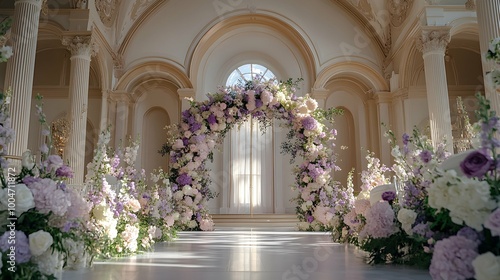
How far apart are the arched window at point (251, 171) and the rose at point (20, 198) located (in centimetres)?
1194

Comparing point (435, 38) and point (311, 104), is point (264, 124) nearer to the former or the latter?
point (311, 104)

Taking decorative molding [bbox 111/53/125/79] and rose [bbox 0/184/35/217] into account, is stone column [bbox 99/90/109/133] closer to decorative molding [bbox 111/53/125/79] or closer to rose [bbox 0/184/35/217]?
decorative molding [bbox 111/53/125/79]

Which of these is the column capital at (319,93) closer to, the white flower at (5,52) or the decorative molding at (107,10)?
the decorative molding at (107,10)

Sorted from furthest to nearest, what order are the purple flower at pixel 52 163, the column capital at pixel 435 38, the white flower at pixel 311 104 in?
1. the column capital at pixel 435 38
2. the white flower at pixel 311 104
3. the purple flower at pixel 52 163

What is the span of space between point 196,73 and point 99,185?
9.86m

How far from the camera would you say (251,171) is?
14305mm

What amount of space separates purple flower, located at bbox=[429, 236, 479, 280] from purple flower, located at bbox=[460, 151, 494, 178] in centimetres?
26

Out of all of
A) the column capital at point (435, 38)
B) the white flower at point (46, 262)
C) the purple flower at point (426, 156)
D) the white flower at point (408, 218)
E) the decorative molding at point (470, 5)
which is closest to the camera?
the white flower at point (46, 262)

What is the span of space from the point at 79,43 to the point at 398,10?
9.20 m

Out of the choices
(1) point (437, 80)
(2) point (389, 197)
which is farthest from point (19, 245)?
(1) point (437, 80)

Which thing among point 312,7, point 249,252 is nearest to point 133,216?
point 249,252

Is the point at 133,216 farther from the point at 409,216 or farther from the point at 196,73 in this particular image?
the point at 196,73

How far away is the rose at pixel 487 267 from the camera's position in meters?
1.36

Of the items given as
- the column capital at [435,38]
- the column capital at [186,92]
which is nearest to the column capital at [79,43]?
the column capital at [186,92]
